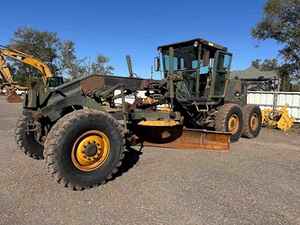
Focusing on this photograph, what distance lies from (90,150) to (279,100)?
424 inches

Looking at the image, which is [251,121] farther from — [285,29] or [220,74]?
[285,29]

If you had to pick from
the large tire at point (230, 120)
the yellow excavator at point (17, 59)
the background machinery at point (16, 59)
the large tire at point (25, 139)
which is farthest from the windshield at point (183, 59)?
the yellow excavator at point (17, 59)

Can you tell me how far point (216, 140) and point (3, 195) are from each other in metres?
4.44

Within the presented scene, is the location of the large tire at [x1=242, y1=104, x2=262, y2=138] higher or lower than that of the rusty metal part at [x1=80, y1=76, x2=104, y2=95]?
lower

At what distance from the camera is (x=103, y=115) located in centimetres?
455

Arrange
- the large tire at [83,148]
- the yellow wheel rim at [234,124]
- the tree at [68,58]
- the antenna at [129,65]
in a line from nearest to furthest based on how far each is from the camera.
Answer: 1. the large tire at [83,148]
2. the antenna at [129,65]
3. the yellow wheel rim at [234,124]
4. the tree at [68,58]

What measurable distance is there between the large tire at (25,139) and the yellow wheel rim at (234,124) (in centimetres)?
500

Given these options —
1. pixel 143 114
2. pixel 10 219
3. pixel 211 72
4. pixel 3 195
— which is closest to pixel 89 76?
pixel 143 114

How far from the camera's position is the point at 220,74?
826 centimetres

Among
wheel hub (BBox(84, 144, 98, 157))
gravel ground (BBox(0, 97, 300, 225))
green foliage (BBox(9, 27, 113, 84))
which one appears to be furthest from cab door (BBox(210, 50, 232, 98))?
green foliage (BBox(9, 27, 113, 84))

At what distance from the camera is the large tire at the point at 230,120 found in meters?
7.66

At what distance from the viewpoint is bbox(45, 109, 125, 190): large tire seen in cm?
412

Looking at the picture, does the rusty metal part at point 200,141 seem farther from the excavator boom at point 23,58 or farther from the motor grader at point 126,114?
the excavator boom at point 23,58

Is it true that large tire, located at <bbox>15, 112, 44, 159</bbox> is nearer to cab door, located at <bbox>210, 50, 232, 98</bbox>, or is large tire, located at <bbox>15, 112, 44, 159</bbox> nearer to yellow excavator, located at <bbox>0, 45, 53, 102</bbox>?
cab door, located at <bbox>210, 50, 232, 98</bbox>
